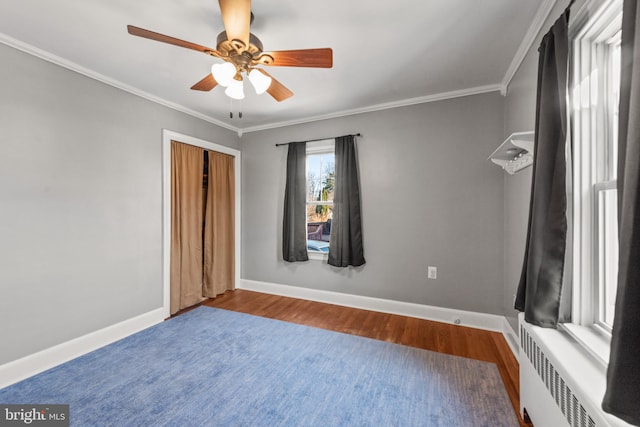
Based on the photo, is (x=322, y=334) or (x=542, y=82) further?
(x=322, y=334)

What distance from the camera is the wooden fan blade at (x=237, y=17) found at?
4.34ft

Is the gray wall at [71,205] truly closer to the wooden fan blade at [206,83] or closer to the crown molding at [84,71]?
the crown molding at [84,71]

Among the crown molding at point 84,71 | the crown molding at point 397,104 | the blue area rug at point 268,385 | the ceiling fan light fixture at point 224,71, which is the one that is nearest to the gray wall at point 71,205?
the crown molding at point 84,71

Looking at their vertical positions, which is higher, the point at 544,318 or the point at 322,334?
the point at 544,318

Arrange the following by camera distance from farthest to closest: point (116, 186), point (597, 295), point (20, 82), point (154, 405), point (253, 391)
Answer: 1. point (116, 186)
2. point (20, 82)
3. point (253, 391)
4. point (154, 405)
5. point (597, 295)

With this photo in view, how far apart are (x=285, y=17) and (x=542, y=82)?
5.19 ft

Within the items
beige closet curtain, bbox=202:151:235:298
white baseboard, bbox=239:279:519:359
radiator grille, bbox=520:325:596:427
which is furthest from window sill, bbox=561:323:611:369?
beige closet curtain, bbox=202:151:235:298

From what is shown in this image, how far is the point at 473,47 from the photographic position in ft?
6.68

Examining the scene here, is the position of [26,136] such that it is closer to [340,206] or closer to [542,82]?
[340,206]

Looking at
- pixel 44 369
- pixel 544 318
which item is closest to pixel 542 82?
pixel 544 318

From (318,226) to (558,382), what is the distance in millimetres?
2838

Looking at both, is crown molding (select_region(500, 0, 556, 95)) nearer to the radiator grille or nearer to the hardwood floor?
the radiator grille

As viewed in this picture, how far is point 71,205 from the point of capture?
2.25 m

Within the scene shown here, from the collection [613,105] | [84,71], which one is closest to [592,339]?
[613,105]
